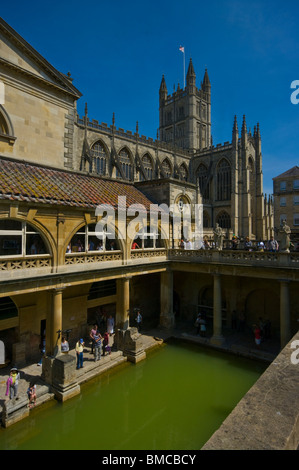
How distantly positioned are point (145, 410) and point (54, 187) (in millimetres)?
11035

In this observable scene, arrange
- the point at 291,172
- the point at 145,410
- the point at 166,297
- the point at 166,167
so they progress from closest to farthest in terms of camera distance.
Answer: the point at 145,410, the point at 166,297, the point at 291,172, the point at 166,167

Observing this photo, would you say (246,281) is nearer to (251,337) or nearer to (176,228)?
(251,337)

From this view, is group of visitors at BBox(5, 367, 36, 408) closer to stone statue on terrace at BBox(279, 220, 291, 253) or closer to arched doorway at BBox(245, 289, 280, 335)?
stone statue on terrace at BBox(279, 220, 291, 253)

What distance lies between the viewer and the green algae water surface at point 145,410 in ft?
31.5

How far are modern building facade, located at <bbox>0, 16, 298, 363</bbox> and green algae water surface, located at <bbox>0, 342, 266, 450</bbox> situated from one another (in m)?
2.92

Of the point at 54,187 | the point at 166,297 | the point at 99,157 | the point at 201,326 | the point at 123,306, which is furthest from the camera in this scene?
Answer: the point at 99,157

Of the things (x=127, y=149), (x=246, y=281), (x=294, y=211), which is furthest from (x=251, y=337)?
(x=127, y=149)

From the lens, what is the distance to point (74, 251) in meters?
15.4

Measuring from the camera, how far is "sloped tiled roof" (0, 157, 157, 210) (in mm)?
12083

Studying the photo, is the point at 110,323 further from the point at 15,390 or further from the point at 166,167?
the point at 166,167

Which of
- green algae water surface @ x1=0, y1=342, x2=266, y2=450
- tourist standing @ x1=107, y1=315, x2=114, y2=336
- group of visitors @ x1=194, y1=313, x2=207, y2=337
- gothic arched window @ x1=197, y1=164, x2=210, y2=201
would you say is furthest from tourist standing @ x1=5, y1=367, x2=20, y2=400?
gothic arched window @ x1=197, y1=164, x2=210, y2=201

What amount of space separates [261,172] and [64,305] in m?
53.2

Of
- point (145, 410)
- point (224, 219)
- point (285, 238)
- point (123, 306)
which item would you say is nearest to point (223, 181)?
point (224, 219)

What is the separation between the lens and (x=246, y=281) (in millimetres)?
20688
